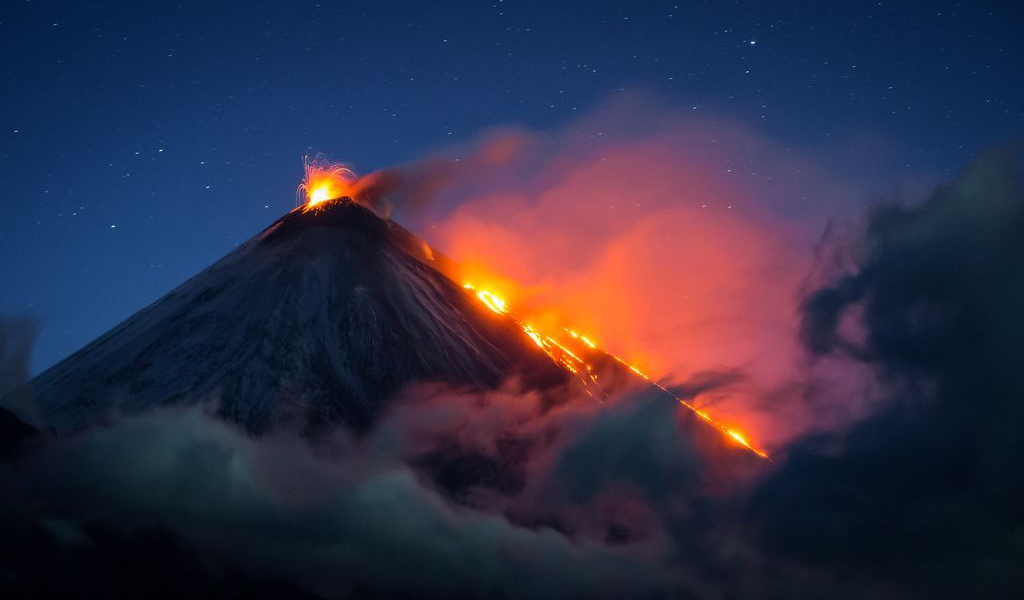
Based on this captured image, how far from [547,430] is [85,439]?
1251 inches

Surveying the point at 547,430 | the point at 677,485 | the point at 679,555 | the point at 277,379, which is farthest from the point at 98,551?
the point at 677,485

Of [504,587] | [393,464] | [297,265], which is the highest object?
[297,265]

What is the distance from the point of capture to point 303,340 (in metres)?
57.3

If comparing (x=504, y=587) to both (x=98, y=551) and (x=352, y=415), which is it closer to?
(x=352, y=415)

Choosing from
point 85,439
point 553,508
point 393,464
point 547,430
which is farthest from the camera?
→ point 547,430

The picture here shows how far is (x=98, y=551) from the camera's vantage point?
39406 millimetres

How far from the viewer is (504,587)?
49.8 metres

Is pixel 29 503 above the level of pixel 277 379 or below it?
below

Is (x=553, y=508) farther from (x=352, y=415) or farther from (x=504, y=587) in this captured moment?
(x=352, y=415)

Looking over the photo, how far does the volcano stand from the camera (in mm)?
52750

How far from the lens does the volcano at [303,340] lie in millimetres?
52750

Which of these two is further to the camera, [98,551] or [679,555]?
[679,555]

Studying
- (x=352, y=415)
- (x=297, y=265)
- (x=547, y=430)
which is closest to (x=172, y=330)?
(x=297, y=265)

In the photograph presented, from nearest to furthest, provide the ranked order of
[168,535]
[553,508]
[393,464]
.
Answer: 1. [168,535]
2. [393,464]
3. [553,508]
